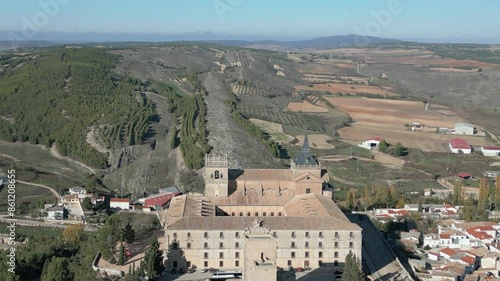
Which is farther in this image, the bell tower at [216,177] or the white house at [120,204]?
the white house at [120,204]

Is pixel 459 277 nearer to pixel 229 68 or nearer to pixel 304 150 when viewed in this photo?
pixel 304 150

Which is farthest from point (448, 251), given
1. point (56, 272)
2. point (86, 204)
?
point (86, 204)

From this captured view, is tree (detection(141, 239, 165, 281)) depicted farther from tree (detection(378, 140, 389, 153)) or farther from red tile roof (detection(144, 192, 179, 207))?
tree (detection(378, 140, 389, 153))

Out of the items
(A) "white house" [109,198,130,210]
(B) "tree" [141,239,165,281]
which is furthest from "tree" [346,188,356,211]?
(B) "tree" [141,239,165,281]

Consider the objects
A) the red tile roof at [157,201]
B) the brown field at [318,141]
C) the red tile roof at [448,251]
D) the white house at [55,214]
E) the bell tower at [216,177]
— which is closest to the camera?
the red tile roof at [448,251]

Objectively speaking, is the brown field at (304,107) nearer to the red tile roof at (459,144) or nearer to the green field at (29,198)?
the red tile roof at (459,144)

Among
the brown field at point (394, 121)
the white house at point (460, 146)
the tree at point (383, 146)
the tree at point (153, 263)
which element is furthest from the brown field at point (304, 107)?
the tree at point (153, 263)

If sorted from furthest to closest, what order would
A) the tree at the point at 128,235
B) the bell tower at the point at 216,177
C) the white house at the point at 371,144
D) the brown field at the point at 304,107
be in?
1. the brown field at the point at 304,107
2. the white house at the point at 371,144
3. the bell tower at the point at 216,177
4. the tree at the point at 128,235
